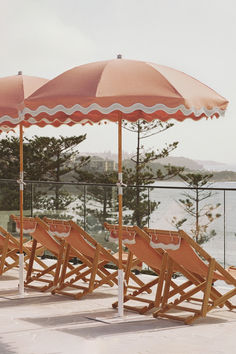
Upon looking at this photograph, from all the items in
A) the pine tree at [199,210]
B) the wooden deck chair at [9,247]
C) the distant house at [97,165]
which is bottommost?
the pine tree at [199,210]

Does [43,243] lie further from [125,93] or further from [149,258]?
[125,93]

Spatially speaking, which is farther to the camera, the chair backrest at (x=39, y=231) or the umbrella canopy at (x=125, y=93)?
the chair backrest at (x=39, y=231)

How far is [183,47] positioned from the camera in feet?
194

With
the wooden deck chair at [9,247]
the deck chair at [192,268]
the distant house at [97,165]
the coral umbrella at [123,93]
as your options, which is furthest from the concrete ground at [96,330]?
the distant house at [97,165]

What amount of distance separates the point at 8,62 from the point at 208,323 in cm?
3899

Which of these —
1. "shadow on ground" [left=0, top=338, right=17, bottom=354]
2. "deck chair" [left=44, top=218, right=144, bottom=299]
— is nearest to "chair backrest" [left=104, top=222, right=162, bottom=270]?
"deck chair" [left=44, top=218, right=144, bottom=299]

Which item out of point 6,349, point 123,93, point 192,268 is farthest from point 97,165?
Result: point 6,349

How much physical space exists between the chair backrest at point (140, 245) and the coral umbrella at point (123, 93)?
0.31ft

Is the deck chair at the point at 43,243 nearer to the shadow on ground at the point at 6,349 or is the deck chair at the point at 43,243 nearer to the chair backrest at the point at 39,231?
the chair backrest at the point at 39,231

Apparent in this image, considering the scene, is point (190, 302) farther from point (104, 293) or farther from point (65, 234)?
point (65, 234)

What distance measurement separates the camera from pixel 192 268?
18.5ft

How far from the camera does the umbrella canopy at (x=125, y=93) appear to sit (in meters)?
5.17

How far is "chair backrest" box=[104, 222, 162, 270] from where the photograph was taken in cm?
577

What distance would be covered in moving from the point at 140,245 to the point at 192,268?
523mm
